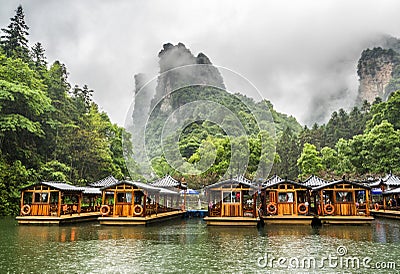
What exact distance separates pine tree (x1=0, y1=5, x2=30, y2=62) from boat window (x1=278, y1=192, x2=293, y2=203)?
23689 mm

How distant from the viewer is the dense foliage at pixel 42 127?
23.3 m

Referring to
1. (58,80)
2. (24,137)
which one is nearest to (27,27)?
(58,80)

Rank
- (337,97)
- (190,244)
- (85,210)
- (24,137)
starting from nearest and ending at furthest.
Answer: (190,244) → (85,210) → (24,137) → (337,97)

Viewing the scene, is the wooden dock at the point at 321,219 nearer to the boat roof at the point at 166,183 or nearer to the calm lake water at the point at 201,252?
the calm lake water at the point at 201,252

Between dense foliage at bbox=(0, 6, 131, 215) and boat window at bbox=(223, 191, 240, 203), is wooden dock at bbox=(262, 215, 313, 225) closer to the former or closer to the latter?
boat window at bbox=(223, 191, 240, 203)

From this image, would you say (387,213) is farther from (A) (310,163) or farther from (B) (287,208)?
(A) (310,163)

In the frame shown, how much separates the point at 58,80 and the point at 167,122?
2435 cm

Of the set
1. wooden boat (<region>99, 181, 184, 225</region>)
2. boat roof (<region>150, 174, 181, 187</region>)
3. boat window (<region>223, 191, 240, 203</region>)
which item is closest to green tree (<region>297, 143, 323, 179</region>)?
boat roof (<region>150, 174, 181, 187</region>)

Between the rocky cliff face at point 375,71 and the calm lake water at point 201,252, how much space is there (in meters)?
73.1

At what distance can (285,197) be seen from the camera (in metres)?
17.2

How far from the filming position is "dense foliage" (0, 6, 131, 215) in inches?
919

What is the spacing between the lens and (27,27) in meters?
31.7

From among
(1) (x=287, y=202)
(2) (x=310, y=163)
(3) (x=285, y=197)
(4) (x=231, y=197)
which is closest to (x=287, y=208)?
(1) (x=287, y=202)

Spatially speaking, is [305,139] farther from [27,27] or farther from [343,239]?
[343,239]
